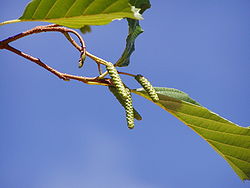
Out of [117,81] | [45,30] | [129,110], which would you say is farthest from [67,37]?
[129,110]

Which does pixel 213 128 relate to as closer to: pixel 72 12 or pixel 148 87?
pixel 148 87

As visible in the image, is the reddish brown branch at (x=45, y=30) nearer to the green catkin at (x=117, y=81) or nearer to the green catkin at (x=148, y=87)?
the green catkin at (x=117, y=81)

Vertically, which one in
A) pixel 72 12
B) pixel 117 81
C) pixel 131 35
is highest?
pixel 131 35

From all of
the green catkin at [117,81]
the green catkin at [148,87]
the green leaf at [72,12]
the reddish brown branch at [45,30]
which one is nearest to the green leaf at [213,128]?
→ the green catkin at [148,87]

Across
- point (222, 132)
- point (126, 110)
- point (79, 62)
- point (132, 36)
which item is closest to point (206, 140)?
point (222, 132)

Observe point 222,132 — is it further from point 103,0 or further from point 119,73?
point 103,0

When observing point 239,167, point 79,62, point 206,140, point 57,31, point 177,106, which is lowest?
point 239,167
